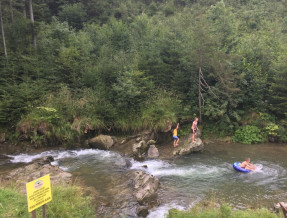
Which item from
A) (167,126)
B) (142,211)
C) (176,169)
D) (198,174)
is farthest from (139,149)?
(142,211)

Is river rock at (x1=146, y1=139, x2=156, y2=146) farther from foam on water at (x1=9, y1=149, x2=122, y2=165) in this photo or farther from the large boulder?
the large boulder

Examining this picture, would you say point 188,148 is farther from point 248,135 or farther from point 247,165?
point 248,135

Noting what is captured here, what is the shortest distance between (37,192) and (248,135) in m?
15.1

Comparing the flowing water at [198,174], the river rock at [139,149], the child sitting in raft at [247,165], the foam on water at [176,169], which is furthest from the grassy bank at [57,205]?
the child sitting in raft at [247,165]

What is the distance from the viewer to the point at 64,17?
31.8 m

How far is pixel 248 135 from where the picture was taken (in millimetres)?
16891

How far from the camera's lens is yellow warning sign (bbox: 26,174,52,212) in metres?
5.31

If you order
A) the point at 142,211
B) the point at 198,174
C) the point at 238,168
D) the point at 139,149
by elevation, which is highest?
the point at 139,149

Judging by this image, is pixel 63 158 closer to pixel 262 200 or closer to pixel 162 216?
pixel 162 216

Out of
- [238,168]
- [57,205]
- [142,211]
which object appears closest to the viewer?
[57,205]

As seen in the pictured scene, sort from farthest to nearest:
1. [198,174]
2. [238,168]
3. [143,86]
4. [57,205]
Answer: [143,86]
[238,168]
[198,174]
[57,205]

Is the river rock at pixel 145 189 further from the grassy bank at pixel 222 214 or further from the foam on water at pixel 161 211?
the grassy bank at pixel 222 214

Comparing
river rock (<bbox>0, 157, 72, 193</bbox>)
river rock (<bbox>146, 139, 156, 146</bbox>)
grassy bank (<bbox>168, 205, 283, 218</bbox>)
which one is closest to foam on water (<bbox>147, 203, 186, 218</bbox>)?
grassy bank (<bbox>168, 205, 283, 218</bbox>)

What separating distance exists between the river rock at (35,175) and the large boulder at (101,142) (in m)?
4.06
